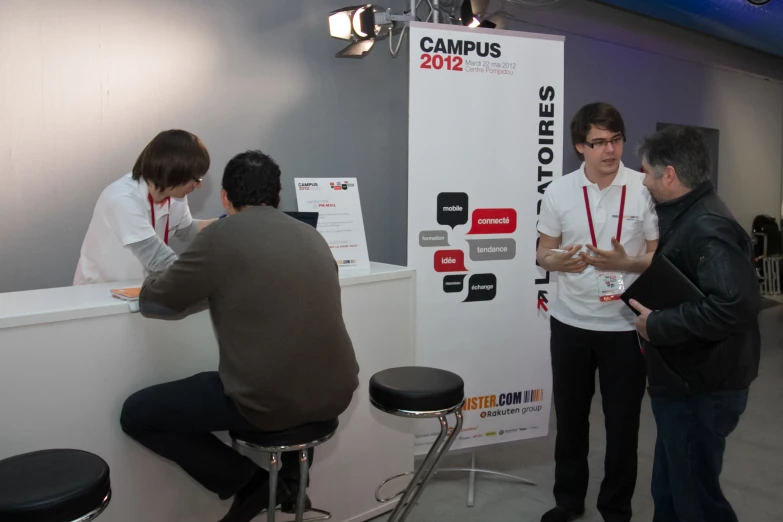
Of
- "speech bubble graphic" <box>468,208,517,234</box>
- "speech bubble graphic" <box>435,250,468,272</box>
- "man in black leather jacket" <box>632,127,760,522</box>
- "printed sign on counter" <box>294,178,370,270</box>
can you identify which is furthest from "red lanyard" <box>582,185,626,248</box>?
"printed sign on counter" <box>294,178,370,270</box>

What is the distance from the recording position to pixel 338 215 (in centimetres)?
270

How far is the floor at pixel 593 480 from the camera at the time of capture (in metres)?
2.67

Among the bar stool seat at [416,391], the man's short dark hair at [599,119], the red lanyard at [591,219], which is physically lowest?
the bar stool seat at [416,391]

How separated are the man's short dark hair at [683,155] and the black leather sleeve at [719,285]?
142 millimetres

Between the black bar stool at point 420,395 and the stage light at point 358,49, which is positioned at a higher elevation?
the stage light at point 358,49

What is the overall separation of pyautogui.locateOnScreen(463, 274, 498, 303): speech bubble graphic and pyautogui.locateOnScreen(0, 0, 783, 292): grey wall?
775mm

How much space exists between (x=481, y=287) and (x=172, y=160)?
1.42 metres

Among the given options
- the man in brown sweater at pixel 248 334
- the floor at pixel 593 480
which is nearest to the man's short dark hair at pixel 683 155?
the man in brown sweater at pixel 248 334

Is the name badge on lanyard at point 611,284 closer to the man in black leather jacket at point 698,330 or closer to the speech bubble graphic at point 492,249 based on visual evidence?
the man in black leather jacket at point 698,330

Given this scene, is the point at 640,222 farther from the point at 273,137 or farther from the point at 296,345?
the point at 273,137

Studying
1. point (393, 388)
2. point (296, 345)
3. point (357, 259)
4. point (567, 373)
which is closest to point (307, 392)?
point (296, 345)

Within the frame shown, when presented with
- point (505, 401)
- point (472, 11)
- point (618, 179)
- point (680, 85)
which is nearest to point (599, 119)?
point (618, 179)

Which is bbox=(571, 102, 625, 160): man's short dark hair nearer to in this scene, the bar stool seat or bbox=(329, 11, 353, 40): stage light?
the bar stool seat

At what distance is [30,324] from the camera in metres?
1.68
